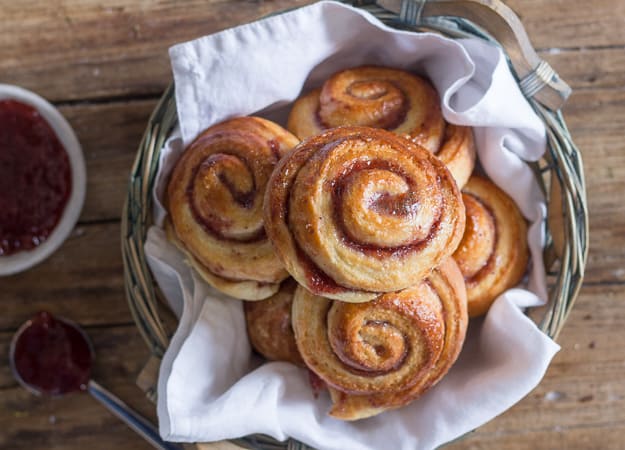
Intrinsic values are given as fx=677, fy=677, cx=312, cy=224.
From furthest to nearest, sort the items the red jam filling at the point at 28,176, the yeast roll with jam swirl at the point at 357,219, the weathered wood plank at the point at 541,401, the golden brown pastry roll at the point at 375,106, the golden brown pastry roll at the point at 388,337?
the weathered wood plank at the point at 541,401, the red jam filling at the point at 28,176, the golden brown pastry roll at the point at 375,106, the golden brown pastry roll at the point at 388,337, the yeast roll with jam swirl at the point at 357,219

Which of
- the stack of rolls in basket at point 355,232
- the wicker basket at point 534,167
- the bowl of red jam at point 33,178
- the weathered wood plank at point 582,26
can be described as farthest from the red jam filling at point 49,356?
the weathered wood plank at point 582,26

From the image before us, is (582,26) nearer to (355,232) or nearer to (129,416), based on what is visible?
(355,232)

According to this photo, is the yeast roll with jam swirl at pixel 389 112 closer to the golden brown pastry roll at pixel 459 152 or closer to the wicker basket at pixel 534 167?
the golden brown pastry roll at pixel 459 152

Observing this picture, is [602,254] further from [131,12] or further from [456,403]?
[131,12]

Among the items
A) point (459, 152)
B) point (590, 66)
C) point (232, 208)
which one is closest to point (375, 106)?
point (459, 152)

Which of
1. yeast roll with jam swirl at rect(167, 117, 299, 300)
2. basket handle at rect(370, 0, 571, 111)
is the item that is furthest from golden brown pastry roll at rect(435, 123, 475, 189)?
yeast roll with jam swirl at rect(167, 117, 299, 300)

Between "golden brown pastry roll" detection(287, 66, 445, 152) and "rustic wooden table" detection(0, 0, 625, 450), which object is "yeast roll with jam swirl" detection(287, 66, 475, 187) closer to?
"golden brown pastry roll" detection(287, 66, 445, 152)
